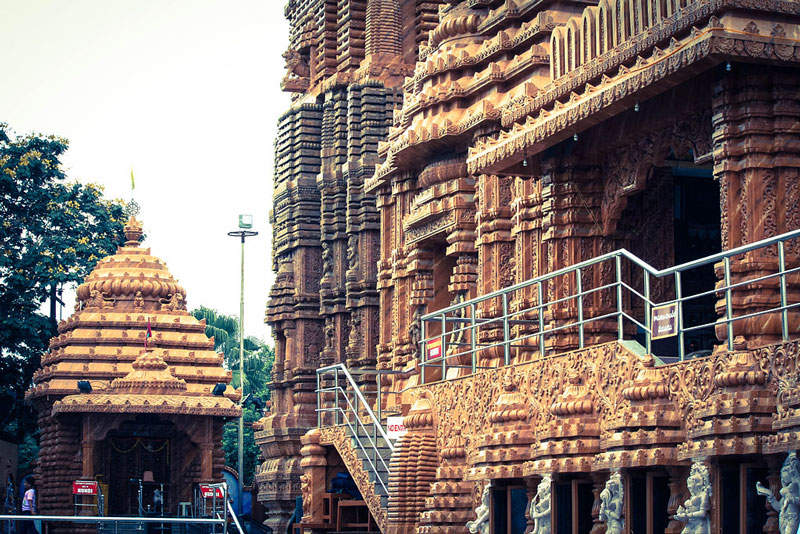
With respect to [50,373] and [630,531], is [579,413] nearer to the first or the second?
[630,531]

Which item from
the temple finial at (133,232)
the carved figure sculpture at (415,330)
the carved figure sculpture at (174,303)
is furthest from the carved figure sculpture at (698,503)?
the temple finial at (133,232)

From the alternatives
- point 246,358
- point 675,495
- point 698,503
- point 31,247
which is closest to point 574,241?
point 675,495

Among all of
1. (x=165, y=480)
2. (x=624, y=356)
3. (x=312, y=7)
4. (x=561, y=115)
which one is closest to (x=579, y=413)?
(x=624, y=356)

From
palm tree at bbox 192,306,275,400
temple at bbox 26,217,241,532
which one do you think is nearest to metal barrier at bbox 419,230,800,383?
temple at bbox 26,217,241,532

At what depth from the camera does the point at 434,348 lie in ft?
80.0

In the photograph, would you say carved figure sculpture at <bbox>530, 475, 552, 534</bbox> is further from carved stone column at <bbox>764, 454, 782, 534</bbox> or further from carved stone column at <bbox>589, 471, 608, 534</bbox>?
carved stone column at <bbox>764, 454, 782, 534</bbox>

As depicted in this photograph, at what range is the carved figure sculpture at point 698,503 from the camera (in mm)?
15883

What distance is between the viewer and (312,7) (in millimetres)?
43594

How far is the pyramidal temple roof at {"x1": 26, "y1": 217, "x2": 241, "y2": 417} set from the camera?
37.0 m

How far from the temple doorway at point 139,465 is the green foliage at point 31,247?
985cm

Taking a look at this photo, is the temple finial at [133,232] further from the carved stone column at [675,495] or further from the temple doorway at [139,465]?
the carved stone column at [675,495]

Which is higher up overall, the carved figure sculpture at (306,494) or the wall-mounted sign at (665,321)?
the wall-mounted sign at (665,321)

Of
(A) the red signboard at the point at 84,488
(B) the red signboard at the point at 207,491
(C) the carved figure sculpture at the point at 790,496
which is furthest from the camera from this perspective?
(B) the red signboard at the point at 207,491

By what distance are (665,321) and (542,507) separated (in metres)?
3.30
